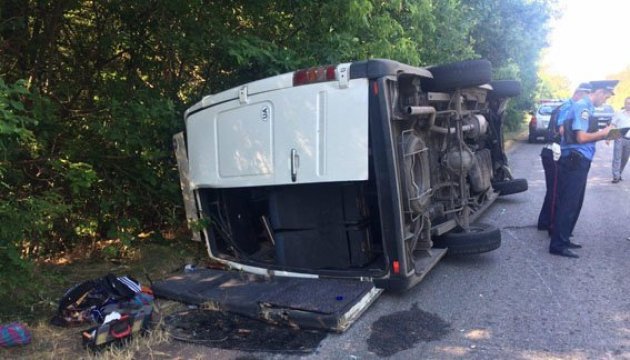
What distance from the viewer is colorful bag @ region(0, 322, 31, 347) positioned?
3.64m

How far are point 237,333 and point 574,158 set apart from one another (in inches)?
162

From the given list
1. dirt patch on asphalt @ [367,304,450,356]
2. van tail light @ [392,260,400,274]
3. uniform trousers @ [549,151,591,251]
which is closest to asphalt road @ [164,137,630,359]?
dirt patch on asphalt @ [367,304,450,356]

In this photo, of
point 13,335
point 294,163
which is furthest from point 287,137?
point 13,335

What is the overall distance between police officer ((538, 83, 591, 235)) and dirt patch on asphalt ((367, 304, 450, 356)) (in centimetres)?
291

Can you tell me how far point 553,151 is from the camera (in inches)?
234

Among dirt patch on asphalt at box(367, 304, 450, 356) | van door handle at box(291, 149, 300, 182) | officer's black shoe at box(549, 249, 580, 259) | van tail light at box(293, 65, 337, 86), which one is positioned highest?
van tail light at box(293, 65, 337, 86)

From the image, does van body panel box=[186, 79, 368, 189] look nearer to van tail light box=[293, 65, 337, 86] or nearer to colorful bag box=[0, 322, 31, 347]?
van tail light box=[293, 65, 337, 86]

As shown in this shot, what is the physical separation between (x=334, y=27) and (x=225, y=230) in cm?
313

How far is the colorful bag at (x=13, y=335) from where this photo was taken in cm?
364

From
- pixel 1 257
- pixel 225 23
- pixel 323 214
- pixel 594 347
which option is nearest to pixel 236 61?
pixel 225 23

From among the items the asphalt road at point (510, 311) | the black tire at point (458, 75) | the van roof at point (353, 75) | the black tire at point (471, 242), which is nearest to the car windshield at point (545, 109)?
the asphalt road at point (510, 311)

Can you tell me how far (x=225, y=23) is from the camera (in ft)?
20.2

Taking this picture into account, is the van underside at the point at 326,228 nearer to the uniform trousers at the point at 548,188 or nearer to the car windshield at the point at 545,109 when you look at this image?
the uniform trousers at the point at 548,188

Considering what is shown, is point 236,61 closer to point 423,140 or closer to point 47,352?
point 423,140
